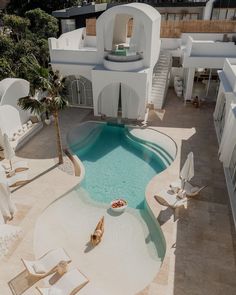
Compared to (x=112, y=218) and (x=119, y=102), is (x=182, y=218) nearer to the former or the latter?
(x=112, y=218)

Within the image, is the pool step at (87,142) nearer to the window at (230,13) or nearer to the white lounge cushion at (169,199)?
the white lounge cushion at (169,199)

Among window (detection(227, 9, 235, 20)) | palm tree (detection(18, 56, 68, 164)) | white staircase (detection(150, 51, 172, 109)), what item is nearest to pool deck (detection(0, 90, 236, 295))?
palm tree (detection(18, 56, 68, 164))

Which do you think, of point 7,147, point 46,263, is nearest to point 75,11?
point 7,147

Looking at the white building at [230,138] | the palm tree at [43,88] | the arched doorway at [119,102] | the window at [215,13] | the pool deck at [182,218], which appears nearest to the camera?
the pool deck at [182,218]

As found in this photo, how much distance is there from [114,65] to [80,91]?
5.26 meters

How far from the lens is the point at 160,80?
83.1 ft

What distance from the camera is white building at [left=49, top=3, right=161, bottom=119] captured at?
20.6 metres

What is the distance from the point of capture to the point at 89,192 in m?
15.5

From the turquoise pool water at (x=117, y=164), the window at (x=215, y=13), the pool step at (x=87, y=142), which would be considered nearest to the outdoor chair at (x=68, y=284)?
the turquoise pool water at (x=117, y=164)

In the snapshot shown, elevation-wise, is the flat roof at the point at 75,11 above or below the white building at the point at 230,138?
above

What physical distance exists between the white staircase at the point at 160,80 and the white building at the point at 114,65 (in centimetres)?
157

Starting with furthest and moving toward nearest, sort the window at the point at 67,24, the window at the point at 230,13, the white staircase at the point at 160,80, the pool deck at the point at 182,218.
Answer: the window at the point at 230,13, the window at the point at 67,24, the white staircase at the point at 160,80, the pool deck at the point at 182,218

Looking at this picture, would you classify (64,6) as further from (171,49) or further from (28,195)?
(28,195)

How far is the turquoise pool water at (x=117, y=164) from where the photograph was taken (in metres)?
15.5
